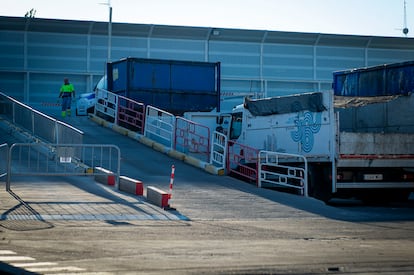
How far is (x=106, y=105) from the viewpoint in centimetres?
3212

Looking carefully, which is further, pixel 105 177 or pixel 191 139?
pixel 191 139

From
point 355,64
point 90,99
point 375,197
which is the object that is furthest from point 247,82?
A: point 375,197

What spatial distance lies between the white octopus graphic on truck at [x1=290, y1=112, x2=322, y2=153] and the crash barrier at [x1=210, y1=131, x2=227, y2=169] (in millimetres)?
2234

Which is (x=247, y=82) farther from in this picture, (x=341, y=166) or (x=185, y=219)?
(x=185, y=219)

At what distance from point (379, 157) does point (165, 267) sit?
12.6 m

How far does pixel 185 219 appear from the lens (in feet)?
53.4

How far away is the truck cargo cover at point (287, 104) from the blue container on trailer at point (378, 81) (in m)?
2.97

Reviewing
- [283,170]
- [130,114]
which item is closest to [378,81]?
[283,170]

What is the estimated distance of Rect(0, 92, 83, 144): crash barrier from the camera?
22.5 meters

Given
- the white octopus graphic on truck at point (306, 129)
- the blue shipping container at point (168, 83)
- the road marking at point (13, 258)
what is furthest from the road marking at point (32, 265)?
the blue shipping container at point (168, 83)

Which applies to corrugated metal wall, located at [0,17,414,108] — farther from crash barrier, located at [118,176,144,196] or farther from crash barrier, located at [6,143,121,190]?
crash barrier, located at [118,176,144,196]

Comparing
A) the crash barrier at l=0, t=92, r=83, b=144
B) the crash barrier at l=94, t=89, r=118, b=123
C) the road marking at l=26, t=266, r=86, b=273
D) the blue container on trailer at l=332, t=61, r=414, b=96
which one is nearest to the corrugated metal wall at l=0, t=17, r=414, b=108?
the crash barrier at l=94, t=89, r=118, b=123

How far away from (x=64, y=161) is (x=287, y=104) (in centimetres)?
736

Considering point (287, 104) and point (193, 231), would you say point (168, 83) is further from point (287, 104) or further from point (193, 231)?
point (193, 231)
